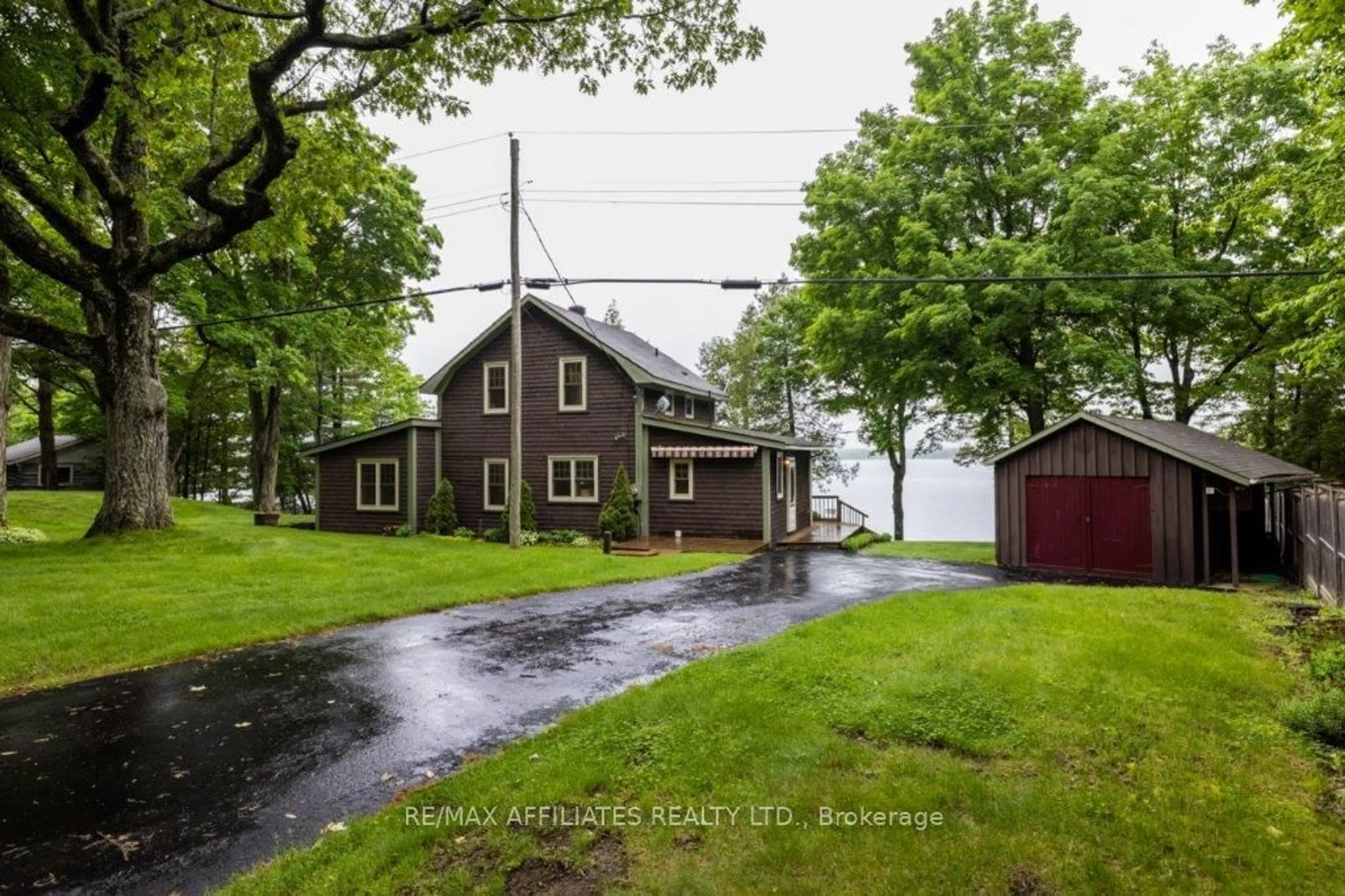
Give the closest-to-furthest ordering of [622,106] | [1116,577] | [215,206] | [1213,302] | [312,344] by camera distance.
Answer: [215,206]
[622,106]
[1116,577]
[1213,302]
[312,344]

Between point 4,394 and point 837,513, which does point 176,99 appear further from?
point 837,513

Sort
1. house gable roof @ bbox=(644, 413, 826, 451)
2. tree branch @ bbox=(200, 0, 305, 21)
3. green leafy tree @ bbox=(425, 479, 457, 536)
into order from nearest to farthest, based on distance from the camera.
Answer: tree branch @ bbox=(200, 0, 305, 21), house gable roof @ bbox=(644, 413, 826, 451), green leafy tree @ bbox=(425, 479, 457, 536)

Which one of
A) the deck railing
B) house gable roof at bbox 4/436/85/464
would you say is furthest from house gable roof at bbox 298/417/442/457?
house gable roof at bbox 4/436/85/464

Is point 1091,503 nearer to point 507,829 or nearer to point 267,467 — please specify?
point 507,829

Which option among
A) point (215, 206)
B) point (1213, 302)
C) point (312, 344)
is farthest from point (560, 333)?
point (1213, 302)

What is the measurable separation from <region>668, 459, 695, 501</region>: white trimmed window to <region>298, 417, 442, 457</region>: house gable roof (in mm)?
7775

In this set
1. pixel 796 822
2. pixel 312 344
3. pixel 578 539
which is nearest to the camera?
pixel 796 822

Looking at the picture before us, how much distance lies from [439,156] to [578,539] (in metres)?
10.9

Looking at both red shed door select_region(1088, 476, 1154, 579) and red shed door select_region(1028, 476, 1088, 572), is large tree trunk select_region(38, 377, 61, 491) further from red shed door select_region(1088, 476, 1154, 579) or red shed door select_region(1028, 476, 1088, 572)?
red shed door select_region(1088, 476, 1154, 579)

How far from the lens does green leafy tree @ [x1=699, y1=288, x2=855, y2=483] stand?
2980 cm

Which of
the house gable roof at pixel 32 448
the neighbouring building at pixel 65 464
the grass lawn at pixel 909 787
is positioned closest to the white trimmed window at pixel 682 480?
the grass lawn at pixel 909 787

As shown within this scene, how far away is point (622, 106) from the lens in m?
12.3

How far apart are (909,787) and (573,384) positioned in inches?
655

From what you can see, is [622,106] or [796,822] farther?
[622,106]
